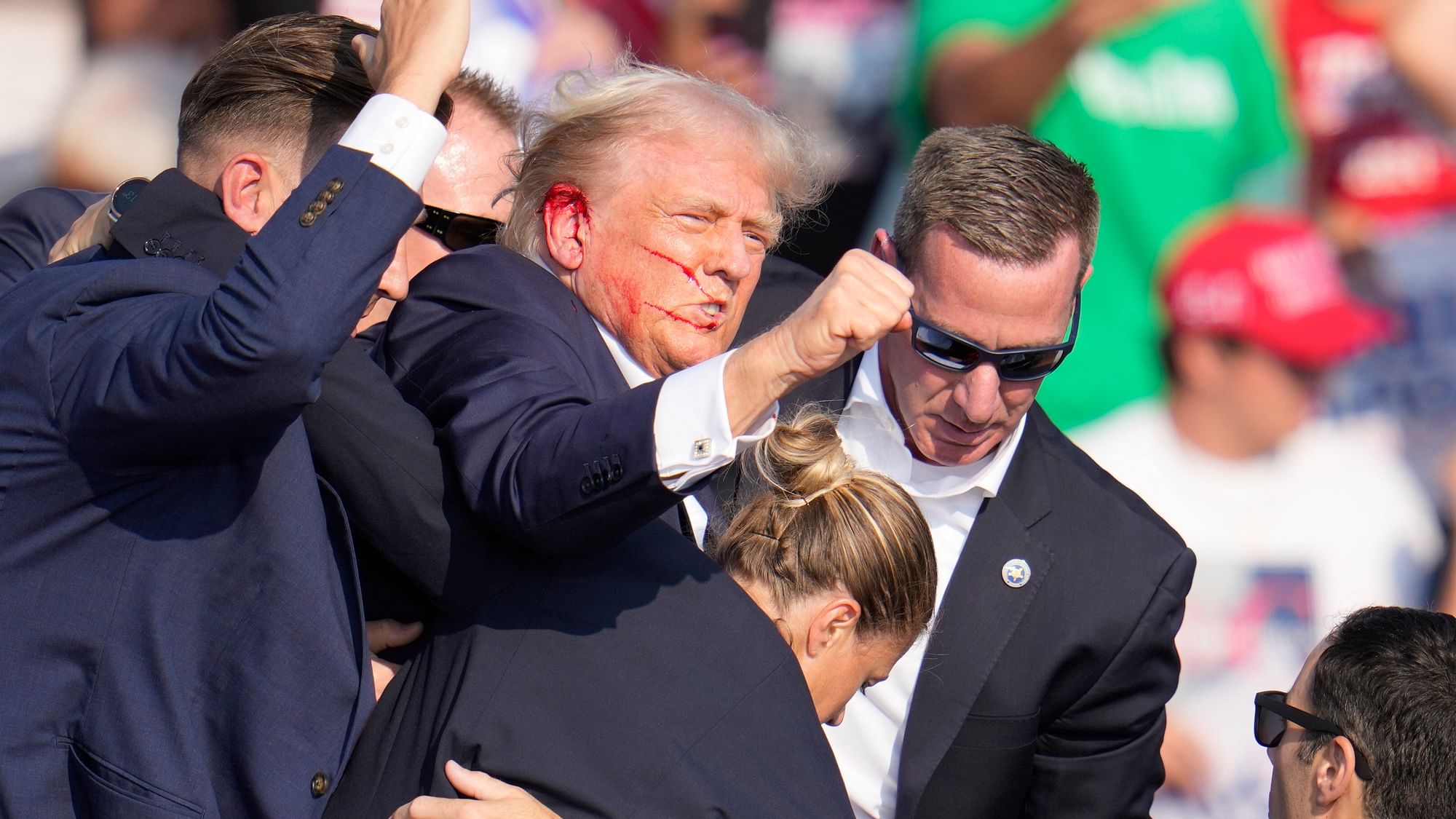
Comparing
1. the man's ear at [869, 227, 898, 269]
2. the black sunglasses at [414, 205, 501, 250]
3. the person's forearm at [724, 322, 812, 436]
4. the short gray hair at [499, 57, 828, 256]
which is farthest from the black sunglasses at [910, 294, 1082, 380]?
the person's forearm at [724, 322, 812, 436]

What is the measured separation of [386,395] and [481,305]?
0.63ft

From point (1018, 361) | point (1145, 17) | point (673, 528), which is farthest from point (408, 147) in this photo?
point (1145, 17)

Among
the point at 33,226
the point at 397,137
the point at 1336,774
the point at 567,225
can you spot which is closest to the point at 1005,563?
the point at 1336,774

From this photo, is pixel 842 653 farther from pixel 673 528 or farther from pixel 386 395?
pixel 386 395

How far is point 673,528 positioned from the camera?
2.11m

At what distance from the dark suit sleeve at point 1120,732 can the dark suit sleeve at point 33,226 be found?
2335 mm

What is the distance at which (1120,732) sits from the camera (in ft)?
10.1

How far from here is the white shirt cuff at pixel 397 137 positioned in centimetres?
170

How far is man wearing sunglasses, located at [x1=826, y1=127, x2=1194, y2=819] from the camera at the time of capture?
9.71 feet

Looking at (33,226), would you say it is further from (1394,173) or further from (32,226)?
(1394,173)

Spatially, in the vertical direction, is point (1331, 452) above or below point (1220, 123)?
below

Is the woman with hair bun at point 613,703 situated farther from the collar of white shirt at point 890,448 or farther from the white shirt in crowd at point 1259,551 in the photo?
the white shirt in crowd at point 1259,551

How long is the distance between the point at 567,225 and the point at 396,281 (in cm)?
28

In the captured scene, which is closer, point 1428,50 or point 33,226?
point 33,226
